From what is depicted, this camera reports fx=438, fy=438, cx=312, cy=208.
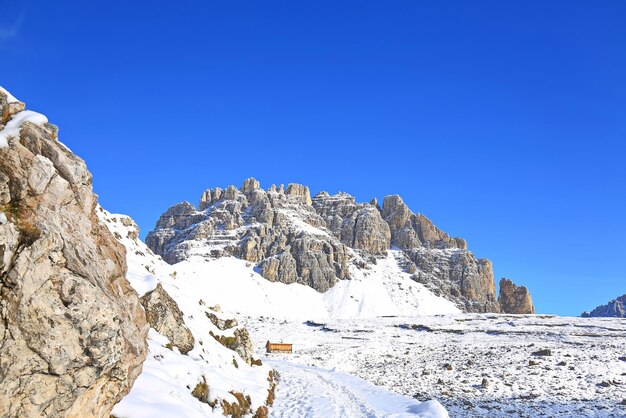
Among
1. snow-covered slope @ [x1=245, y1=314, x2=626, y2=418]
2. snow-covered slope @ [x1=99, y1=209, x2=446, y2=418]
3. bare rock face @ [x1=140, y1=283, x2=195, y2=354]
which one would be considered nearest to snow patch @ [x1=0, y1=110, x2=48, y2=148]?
snow-covered slope @ [x1=99, y1=209, x2=446, y2=418]

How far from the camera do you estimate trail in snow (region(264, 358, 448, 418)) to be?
18.4m

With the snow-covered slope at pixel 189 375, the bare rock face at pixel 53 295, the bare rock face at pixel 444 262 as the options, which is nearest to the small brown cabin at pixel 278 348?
the snow-covered slope at pixel 189 375

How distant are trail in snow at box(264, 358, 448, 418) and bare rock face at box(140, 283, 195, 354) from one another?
15.2 feet

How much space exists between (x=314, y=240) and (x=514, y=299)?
7663 centimetres

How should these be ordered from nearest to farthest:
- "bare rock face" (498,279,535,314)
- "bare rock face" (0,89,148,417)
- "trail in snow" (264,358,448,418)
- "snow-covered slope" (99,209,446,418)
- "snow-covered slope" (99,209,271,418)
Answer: "bare rock face" (0,89,148,417) → "snow-covered slope" (99,209,271,418) → "snow-covered slope" (99,209,446,418) → "trail in snow" (264,358,448,418) → "bare rock face" (498,279,535,314)

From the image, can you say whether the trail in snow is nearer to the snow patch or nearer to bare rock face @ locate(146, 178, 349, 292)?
the snow patch

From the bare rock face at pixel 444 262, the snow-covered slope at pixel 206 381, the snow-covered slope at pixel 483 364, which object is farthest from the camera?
the bare rock face at pixel 444 262

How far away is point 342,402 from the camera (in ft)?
68.4

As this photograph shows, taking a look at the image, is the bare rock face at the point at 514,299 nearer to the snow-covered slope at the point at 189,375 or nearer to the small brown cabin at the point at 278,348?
the small brown cabin at the point at 278,348

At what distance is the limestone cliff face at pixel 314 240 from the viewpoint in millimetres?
147625

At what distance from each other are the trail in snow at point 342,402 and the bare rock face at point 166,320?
15.2ft

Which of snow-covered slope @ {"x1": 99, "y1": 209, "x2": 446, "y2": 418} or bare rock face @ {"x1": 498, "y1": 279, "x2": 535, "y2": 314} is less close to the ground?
bare rock face @ {"x1": 498, "y1": 279, "x2": 535, "y2": 314}

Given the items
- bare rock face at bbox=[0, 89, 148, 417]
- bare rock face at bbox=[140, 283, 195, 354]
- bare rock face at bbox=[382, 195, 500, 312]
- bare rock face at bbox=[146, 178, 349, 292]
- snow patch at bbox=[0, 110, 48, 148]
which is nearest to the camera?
bare rock face at bbox=[0, 89, 148, 417]

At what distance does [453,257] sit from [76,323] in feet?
587
